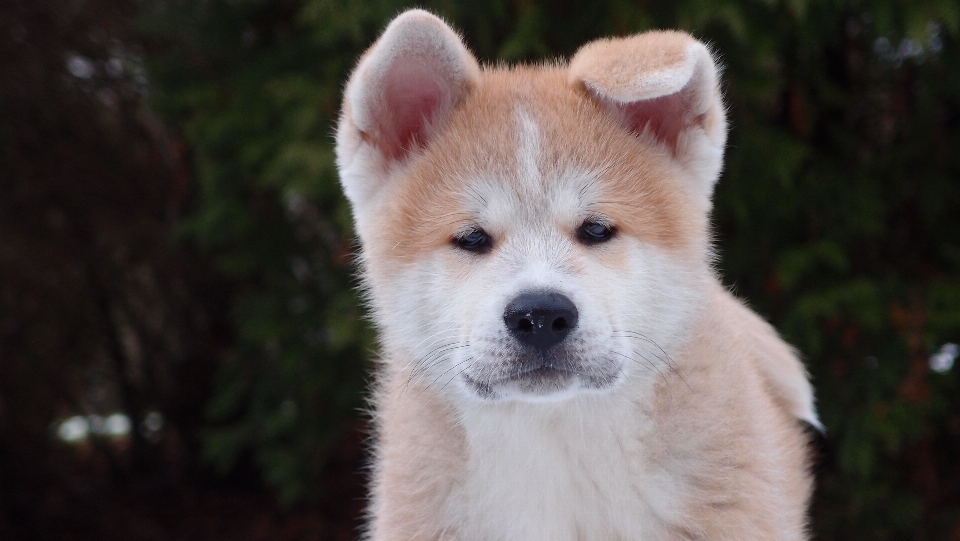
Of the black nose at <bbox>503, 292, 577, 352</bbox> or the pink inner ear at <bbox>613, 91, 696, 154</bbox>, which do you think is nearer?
the black nose at <bbox>503, 292, 577, 352</bbox>

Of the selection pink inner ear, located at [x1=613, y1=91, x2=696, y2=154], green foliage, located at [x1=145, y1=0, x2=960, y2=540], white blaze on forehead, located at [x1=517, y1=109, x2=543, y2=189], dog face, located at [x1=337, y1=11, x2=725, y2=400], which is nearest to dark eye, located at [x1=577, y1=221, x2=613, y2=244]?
dog face, located at [x1=337, y1=11, x2=725, y2=400]

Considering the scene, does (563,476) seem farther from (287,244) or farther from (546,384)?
(287,244)

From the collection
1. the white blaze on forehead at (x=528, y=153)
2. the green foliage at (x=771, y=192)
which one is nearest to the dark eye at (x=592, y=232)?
the white blaze on forehead at (x=528, y=153)

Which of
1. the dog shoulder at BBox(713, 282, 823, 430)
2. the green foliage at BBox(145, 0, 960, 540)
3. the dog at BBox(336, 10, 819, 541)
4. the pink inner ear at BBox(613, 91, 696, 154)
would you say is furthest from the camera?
the green foliage at BBox(145, 0, 960, 540)

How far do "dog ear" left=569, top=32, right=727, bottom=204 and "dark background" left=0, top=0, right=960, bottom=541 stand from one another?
170cm

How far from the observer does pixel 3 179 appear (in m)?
6.36

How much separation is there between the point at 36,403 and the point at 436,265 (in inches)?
201

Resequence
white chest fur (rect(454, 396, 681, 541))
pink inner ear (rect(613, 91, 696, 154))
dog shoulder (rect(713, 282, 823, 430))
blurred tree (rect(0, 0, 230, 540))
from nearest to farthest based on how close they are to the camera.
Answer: white chest fur (rect(454, 396, 681, 541)), pink inner ear (rect(613, 91, 696, 154)), dog shoulder (rect(713, 282, 823, 430)), blurred tree (rect(0, 0, 230, 540))

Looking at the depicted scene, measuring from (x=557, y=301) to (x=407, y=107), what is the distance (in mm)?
886

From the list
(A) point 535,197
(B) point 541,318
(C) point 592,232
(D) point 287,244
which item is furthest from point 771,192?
(B) point 541,318

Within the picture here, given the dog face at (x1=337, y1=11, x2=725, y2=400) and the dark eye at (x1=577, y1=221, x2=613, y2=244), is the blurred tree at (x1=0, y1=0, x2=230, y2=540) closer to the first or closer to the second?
the dog face at (x1=337, y1=11, x2=725, y2=400)

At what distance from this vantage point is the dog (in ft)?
7.97

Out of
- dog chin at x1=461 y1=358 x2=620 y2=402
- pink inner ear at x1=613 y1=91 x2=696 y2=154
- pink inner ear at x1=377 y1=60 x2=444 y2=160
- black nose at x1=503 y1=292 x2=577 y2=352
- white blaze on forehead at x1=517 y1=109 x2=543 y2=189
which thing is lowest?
dog chin at x1=461 y1=358 x2=620 y2=402

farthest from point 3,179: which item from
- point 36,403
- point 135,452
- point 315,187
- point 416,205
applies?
point 416,205
